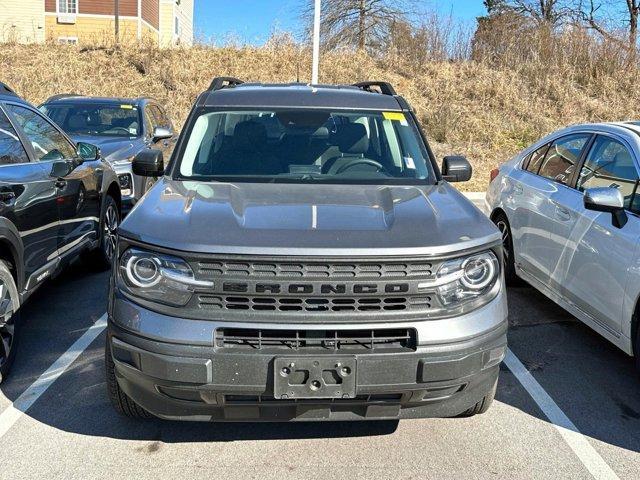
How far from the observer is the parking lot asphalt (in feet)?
10.2

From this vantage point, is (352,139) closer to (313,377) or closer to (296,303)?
(296,303)

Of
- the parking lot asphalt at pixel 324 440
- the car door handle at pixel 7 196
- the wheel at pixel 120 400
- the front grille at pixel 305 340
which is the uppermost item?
the car door handle at pixel 7 196

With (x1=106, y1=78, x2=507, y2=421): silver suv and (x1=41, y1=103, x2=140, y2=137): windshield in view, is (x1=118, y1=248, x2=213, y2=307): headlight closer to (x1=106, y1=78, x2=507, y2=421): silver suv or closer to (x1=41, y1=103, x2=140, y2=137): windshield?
(x1=106, y1=78, x2=507, y2=421): silver suv

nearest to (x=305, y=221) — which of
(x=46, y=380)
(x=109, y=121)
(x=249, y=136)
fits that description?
(x=249, y=136)

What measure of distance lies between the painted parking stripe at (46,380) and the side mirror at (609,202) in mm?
3482

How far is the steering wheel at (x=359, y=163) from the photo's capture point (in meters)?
4.20

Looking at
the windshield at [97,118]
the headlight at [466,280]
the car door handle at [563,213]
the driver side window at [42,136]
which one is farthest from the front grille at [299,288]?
the windshield at [97,118]

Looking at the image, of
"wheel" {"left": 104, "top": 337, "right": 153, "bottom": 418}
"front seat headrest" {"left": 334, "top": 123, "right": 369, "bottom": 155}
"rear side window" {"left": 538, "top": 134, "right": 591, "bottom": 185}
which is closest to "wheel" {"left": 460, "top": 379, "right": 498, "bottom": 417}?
"wheel" {"left": 104, "top": 337, "right": 153, "bottom": 418}

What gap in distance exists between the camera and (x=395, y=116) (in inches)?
179

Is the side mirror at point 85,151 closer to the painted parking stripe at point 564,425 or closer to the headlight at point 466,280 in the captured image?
the painted parking stripe at point 564,425

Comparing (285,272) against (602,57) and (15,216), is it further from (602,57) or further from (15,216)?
(602,57)

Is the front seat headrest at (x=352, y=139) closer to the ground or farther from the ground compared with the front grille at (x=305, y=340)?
farther from the ground

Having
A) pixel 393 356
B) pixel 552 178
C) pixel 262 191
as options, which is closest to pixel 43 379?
pixel 262 191

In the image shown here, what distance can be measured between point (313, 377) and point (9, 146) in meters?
3.01
